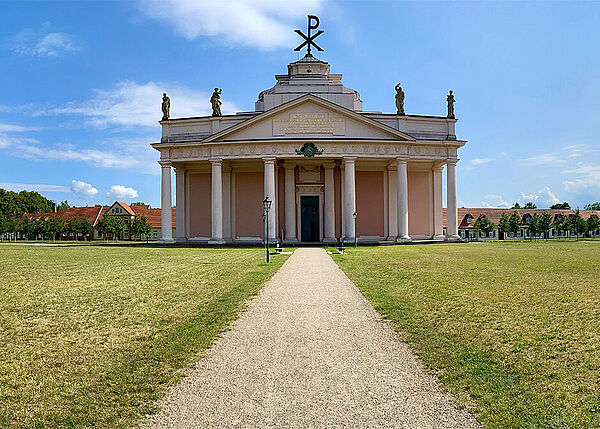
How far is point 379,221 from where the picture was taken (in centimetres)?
4781

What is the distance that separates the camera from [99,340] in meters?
7.89

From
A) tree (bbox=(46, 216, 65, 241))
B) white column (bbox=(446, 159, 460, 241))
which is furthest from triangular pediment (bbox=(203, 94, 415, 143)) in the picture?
tree (bbox=(46, 216, 65, 241))

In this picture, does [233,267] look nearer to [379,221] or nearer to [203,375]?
[203,375]

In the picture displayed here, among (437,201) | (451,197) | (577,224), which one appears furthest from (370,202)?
→ (577,224)

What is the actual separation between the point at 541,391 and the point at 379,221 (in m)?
42.7

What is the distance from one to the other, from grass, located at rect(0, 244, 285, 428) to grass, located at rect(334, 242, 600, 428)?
3.59 metres

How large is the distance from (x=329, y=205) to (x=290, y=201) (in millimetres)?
3751

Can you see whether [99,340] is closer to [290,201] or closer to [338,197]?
[290,201]

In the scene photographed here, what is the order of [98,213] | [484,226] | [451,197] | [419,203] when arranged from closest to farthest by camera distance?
[451,197], [419,203], [484,226], [98,213]

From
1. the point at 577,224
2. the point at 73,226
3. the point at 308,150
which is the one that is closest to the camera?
the point at 308,150

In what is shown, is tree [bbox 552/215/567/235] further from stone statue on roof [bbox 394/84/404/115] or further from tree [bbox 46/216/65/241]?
tree [bbox 46/216/65/241]

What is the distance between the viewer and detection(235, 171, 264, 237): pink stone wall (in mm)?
47156

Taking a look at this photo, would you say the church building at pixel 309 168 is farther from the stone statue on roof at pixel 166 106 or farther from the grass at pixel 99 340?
the grass at pixel 99 340

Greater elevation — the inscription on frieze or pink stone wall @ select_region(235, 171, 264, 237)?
the inscription on frieze
